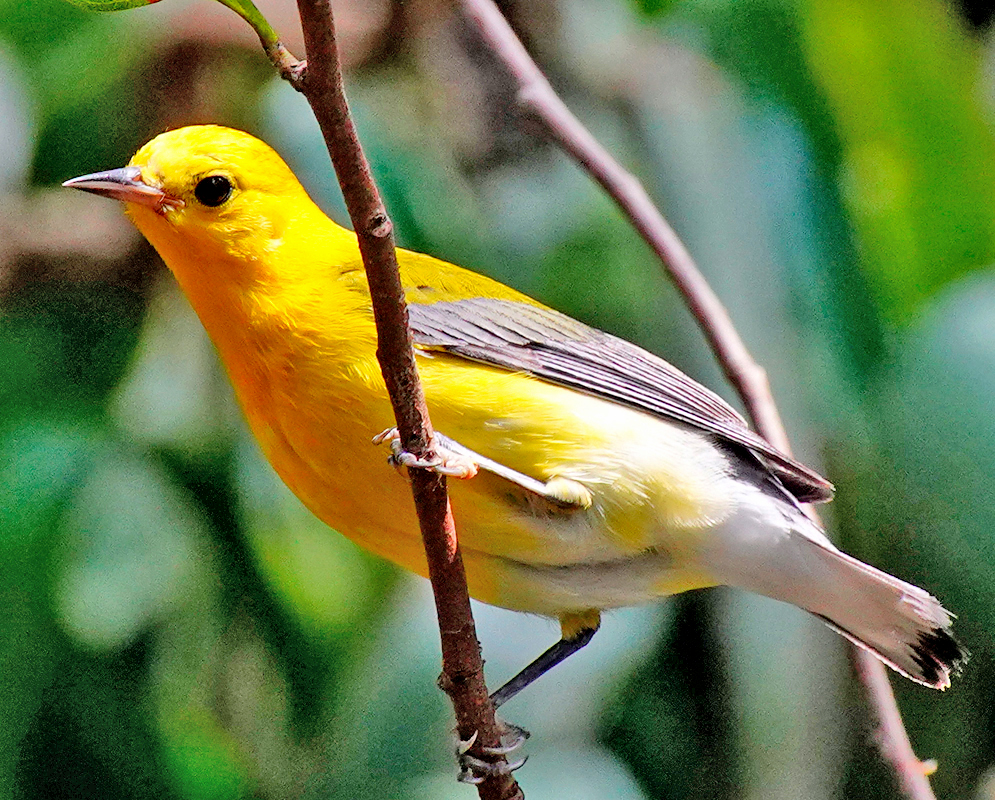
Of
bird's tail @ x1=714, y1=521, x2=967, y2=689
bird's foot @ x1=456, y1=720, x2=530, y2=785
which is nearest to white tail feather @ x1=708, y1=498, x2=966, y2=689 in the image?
bird's tail @ x1=714, y1=521, x2=967, y2=689

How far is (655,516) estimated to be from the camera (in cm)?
159

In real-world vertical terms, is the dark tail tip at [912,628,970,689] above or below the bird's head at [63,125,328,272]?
below

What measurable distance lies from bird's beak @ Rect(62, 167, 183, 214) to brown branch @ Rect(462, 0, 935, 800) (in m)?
0.81

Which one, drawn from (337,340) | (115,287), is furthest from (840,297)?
(115,287)

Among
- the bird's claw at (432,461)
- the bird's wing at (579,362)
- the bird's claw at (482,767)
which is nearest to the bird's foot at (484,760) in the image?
the bird's claw at (482,767)

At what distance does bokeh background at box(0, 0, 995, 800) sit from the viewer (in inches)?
86.0

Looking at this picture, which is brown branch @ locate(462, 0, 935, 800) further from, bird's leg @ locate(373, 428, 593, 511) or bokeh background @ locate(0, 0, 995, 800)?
bird's leg @ locate(373, 428, 593, 511)

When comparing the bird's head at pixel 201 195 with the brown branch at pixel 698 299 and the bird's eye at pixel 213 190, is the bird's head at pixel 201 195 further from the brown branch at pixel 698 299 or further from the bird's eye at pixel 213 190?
the brown branch at pixel 698 299

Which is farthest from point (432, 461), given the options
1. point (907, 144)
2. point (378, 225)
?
point (907, 144)

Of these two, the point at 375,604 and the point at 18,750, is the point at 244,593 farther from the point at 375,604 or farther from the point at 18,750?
the point at 18,750

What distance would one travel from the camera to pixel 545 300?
93.1 inches

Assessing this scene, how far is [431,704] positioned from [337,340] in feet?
3.44

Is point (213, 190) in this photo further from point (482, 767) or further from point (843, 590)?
point (843, 590)

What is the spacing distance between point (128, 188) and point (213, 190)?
0.43 ft
